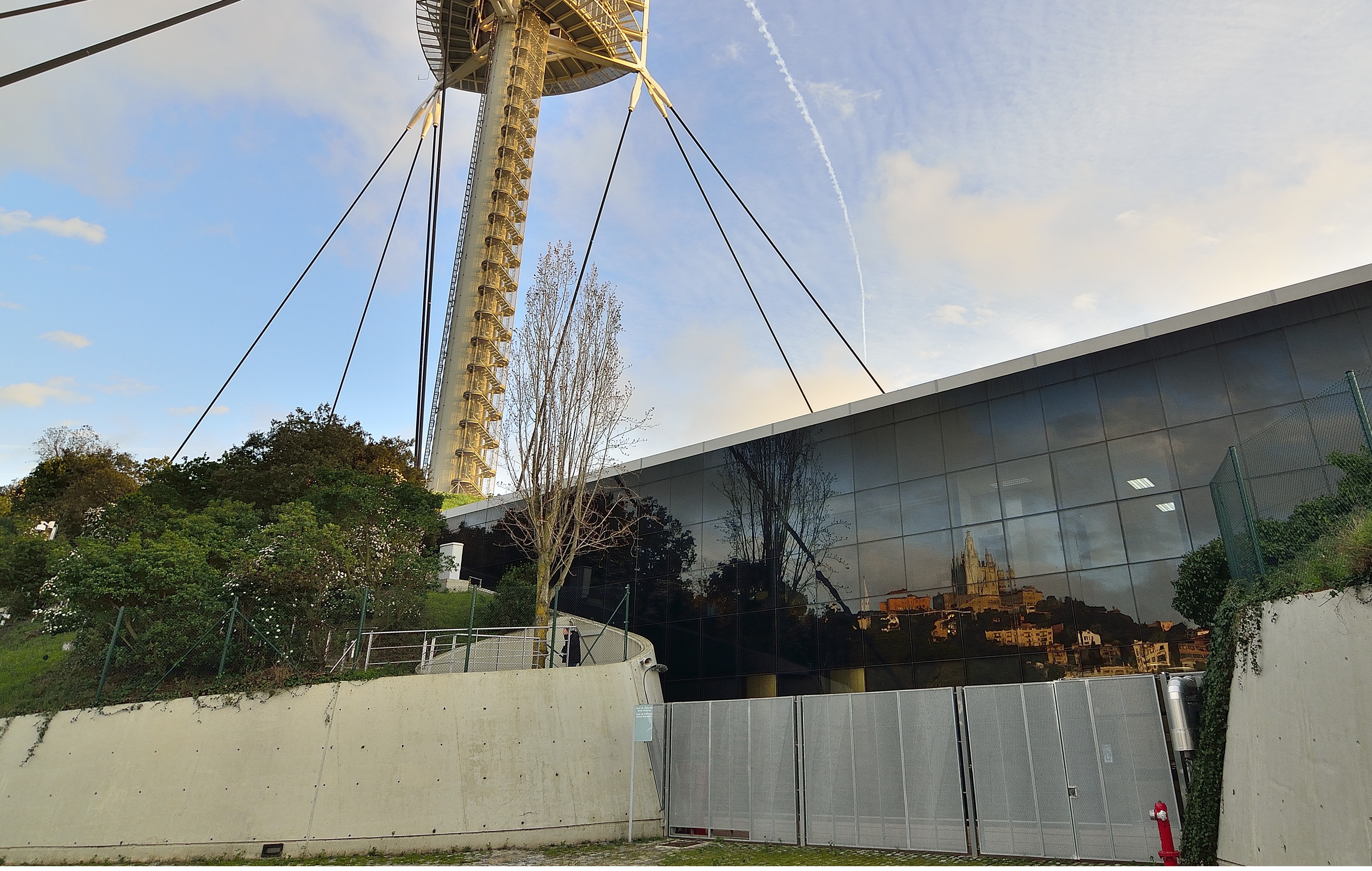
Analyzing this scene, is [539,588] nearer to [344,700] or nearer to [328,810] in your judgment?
[344,700]

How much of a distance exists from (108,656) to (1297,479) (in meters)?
19.9

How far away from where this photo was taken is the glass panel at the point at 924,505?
17.3m

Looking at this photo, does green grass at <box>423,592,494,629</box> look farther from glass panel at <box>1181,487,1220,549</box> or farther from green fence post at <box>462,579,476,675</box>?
glass panel at <box>1181,487,1220,549</box>

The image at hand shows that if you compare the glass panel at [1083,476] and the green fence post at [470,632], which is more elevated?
the glass panel at [1083,476]

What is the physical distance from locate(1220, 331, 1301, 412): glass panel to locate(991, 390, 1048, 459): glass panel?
3390 mm

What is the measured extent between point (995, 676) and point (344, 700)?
40.7 feet

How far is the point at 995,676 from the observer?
15.6m

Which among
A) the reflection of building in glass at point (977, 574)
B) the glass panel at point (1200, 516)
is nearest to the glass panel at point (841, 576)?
the reflection of building in glass at point (977, 574)

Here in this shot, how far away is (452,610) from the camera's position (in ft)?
75.2

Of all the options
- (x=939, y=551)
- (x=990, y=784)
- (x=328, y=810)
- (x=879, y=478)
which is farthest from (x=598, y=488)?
(x=990, y=784)

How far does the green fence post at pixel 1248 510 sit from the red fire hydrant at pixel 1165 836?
Answer: 9.80ft

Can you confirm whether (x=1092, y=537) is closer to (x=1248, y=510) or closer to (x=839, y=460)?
(x=1248, y=510)

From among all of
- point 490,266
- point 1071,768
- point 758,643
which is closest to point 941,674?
point 758,643

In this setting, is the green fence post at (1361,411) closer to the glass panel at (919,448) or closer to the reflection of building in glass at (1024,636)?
the reflection of building in glass at (1024,636)
